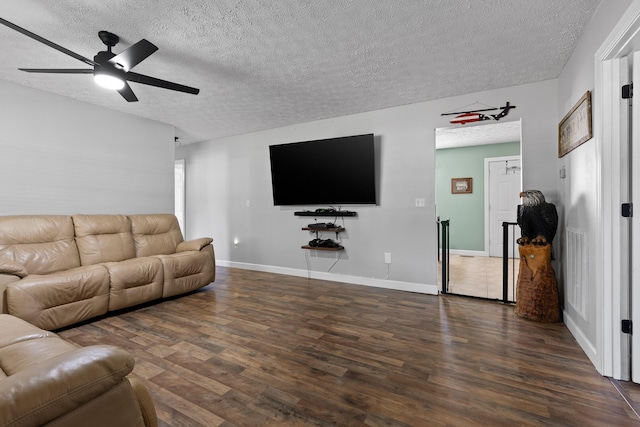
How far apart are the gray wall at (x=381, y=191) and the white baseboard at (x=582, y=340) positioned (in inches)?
51.8

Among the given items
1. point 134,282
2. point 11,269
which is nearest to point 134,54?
point 11,269

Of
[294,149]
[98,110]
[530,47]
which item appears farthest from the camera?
[294,149]

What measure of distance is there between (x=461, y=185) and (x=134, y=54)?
6.30 metres

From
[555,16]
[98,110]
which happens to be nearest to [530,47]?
[555,16]

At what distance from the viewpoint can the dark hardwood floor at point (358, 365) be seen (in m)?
1.53

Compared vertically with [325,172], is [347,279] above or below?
below

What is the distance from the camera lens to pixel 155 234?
13.2 ft

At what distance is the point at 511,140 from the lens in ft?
19.0

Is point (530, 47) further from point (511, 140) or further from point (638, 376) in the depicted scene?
point (511, 140)

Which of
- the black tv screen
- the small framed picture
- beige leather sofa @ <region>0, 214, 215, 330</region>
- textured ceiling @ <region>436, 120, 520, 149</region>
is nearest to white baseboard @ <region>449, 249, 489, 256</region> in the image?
the small framed picture

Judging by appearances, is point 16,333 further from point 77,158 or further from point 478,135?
point 478,135

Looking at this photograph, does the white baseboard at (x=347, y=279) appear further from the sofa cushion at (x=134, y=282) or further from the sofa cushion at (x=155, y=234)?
the sofa cushion at (x=134, y=282)

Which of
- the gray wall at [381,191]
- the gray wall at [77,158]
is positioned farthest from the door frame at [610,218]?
the gray wall at [77,158]

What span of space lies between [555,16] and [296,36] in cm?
189
